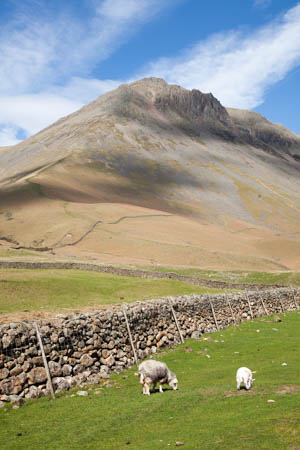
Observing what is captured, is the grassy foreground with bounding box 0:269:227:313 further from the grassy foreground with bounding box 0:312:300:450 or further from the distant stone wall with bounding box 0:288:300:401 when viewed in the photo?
the grassy foreground with bounding box 0:312:300:450

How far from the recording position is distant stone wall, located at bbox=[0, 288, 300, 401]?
14.3 meters

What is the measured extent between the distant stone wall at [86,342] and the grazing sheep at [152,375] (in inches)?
114

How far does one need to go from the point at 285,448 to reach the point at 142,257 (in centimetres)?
7381

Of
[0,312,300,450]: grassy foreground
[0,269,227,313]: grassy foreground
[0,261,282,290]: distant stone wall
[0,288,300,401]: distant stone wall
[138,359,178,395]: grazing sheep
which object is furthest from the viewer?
[0,261,282,290]: distant stone wall

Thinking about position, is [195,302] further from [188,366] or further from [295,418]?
[295,418]

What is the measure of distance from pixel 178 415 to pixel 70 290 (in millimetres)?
24360

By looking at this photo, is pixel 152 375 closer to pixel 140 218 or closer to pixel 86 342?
pixel 86 342

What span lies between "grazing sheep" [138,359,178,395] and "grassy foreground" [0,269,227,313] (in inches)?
462

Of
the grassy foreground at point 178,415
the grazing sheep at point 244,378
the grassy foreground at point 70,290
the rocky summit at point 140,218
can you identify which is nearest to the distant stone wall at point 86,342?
the grassy foreground at point 178,415

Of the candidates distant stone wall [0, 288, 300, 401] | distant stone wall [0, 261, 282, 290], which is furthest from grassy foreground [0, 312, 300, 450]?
distant stone wall [0, 261, 282, 290]

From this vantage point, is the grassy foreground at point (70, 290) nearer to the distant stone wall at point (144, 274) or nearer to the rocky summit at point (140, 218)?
the distant stone wall at point (144, 274)

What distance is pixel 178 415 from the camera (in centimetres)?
1171

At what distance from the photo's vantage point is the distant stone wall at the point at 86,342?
14328 mm

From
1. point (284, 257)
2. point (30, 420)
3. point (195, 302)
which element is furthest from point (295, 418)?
point (284, 257)
